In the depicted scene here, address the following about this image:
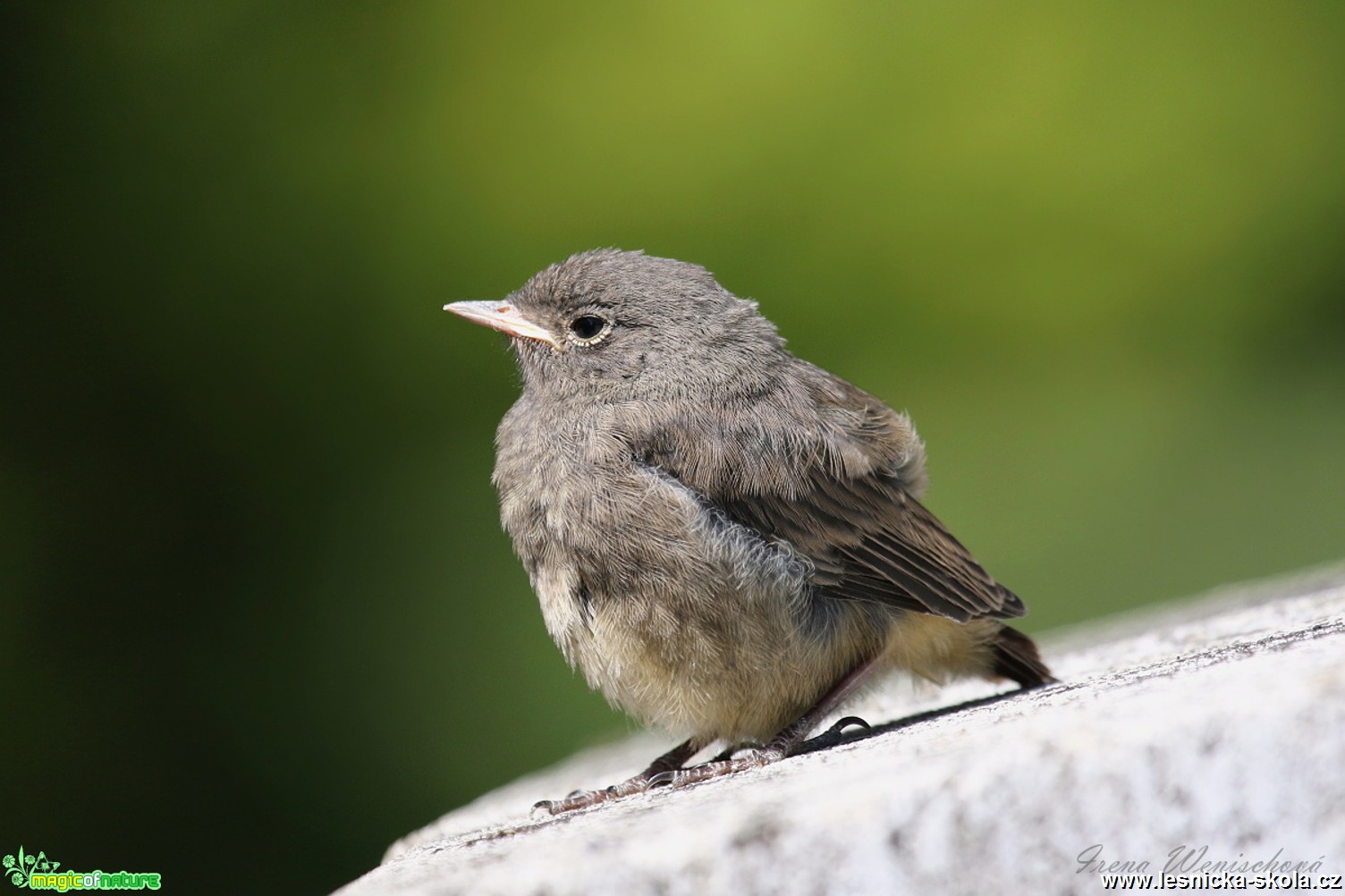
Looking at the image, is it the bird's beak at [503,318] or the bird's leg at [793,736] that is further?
the bird's beak at [503,318]

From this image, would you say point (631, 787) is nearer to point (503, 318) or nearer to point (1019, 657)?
point (1019, 657)

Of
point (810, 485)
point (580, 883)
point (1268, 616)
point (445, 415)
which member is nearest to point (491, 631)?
point (445, 415)

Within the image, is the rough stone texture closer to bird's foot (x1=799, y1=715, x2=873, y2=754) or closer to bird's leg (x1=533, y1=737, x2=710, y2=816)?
bird's leg (x1=533, y1=737, x2=710, y2=816)

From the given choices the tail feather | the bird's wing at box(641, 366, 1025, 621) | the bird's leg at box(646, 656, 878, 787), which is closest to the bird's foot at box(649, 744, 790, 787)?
the bird's leg at box(646, 656, 878, 787)

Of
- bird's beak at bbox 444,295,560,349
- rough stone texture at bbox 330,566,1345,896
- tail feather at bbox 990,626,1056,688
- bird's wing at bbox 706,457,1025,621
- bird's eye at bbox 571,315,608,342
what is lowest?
rough stone texture at bbox 330,566,1345,896

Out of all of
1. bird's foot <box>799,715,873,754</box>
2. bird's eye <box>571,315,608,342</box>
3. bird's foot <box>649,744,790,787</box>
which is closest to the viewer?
bird's foot <box>649,744,790,787</box>

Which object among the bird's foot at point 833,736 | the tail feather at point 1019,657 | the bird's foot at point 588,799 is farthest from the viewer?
the tail feather at point 1019,657

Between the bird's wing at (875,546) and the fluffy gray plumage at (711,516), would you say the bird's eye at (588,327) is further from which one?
the bird's wing at (875,546)

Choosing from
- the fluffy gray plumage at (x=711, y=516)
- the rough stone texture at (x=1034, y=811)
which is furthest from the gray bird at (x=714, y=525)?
the rough stone texture at (x=1034, y=811)

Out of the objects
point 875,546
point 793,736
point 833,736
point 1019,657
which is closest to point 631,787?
point 793,736
